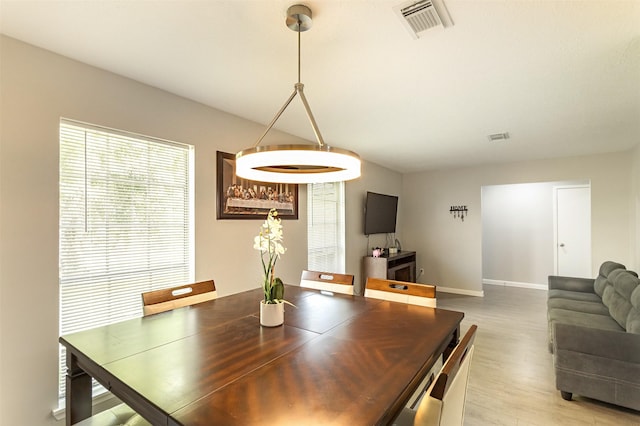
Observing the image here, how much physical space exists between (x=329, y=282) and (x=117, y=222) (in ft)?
5.32

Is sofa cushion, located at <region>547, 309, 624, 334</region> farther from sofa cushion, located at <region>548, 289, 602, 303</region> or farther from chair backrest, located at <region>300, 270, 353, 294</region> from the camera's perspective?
chair backrest, located at <region>300, 270, 353, 294</region>

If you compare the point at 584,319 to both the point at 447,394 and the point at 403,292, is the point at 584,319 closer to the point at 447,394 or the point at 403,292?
the point at 403,292

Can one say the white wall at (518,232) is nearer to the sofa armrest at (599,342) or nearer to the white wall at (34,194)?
the sofa armrest at (599,342)

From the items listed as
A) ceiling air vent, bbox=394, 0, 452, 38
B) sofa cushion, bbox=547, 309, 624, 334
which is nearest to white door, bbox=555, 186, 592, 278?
sofa cushion, bbox=547, 309, 624, 334

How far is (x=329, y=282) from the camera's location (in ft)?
8.27

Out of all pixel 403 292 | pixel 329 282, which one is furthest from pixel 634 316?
pixel 329 282

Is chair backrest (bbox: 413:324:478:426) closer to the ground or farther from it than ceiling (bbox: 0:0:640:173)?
closer to the ground

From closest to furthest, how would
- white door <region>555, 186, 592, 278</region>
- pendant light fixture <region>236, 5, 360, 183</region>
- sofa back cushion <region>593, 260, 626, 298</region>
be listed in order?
pendant light fixture <region>236, 5, 360, 183</region>, sofa back cushion <region>593, 260, 626, 298</region>, white door <region>555, 186, 592, 278</region>

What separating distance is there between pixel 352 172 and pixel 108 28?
1.50 metres

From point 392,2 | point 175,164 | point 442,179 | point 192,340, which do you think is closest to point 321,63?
point 392,2

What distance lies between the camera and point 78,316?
1.97m

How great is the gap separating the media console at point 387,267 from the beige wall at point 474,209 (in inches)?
35.6

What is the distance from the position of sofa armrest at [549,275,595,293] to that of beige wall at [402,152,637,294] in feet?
3.10

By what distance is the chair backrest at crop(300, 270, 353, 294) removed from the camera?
7.97 feet
